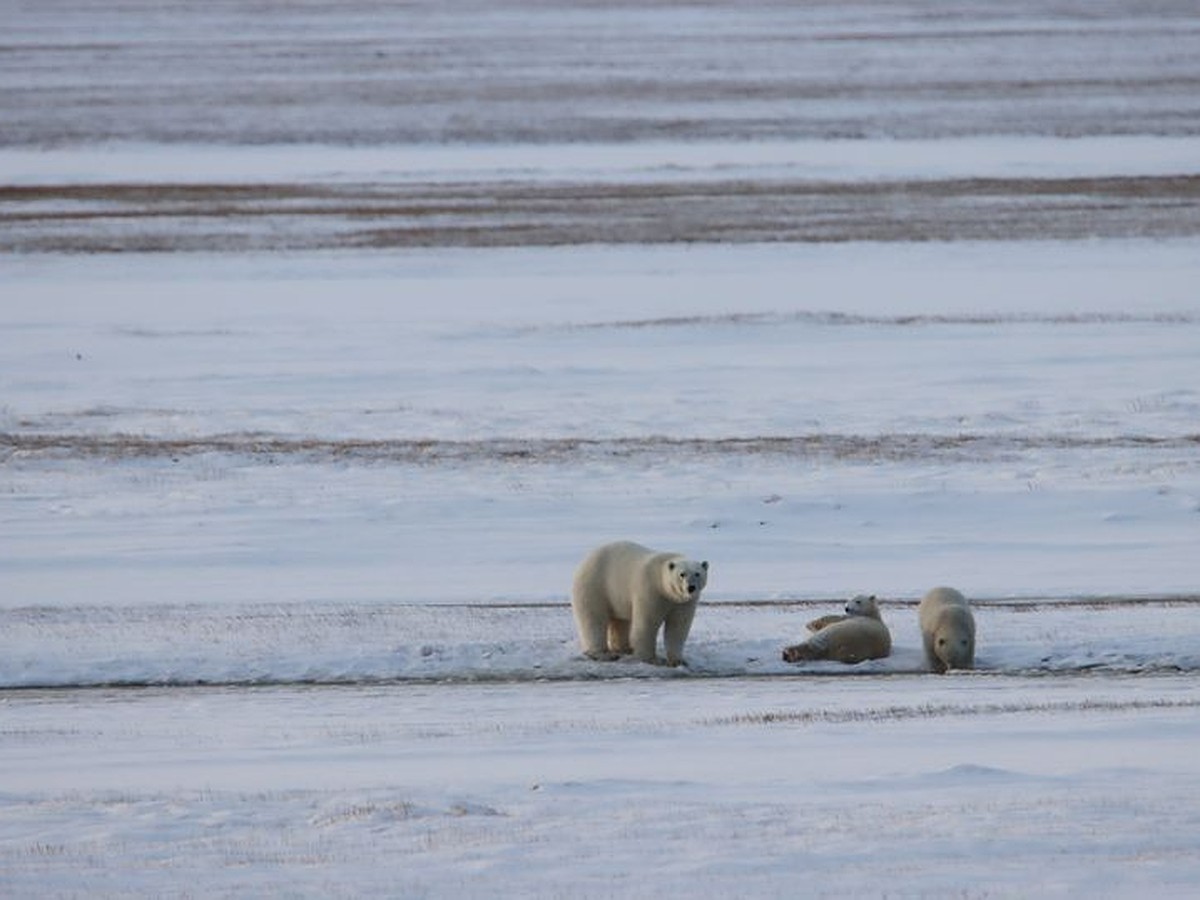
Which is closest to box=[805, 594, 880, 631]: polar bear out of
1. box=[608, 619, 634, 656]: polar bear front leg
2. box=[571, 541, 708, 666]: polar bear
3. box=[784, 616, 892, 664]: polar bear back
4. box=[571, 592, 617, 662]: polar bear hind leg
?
box=[784, 616, 892, 664]: polar bear back

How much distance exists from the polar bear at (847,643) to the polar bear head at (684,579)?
758 millimetres

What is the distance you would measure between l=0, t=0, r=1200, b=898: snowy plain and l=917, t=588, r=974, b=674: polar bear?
0.24 m

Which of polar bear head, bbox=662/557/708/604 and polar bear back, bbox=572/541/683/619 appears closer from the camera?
polar bear head, bbox=662/557/708/604

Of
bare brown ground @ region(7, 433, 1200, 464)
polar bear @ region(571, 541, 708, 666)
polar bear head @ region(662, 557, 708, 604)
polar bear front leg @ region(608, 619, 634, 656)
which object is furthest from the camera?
bare brown ground @ region(7, 433, 1200, 464)

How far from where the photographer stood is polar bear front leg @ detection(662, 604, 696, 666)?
1263 cm

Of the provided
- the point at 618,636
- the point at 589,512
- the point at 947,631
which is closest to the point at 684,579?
the point at 618,636

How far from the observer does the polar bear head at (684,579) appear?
40.2 ft

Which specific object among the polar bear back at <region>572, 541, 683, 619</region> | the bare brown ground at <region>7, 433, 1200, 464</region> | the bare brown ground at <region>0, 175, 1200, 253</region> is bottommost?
the polar bear back at <region>572, 541, 683, 619</region>

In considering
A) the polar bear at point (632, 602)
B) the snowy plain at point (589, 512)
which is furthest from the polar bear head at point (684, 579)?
the snowy plain at point (589, 512)

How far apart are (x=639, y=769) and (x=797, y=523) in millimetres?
6460

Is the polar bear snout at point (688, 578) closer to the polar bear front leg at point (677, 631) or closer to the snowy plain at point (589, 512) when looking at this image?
the polar bear front leg at point (677, 631)

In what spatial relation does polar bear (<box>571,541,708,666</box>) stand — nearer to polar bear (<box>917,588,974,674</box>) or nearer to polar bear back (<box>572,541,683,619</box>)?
polar bear back (<box>572,541,683,619</box>)

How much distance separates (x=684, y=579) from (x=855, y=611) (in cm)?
124

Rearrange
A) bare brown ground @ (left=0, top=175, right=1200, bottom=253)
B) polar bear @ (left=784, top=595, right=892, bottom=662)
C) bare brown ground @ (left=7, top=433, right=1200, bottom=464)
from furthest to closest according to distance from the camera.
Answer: bare brown ground @ (left=0, top=175, right=1200, bottom=253) < bare brown ground @ (left=7, top=433, right=1200, bottom=464) < polar bear @ (left=784, top=595, right=892, bottom=662)
